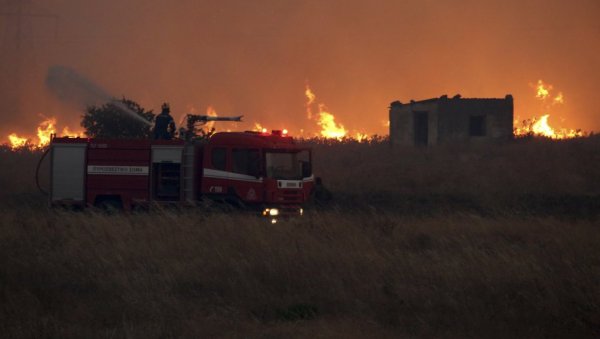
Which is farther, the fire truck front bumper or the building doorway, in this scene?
the building doorway

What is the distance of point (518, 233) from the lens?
17.1 meters

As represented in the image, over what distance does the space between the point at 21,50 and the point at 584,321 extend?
6987 cm

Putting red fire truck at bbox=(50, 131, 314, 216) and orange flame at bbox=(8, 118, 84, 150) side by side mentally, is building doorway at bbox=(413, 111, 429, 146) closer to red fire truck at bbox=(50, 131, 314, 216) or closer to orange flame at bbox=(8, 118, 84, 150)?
red fire truck at bbox=(50, 131, 314, 216)

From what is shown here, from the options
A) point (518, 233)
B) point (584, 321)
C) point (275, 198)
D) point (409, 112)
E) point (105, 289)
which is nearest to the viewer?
point (584, 321)

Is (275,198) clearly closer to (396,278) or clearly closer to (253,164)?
(253,164)

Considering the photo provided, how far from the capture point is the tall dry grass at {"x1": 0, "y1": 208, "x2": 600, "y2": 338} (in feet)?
31.9

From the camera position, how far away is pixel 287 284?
1159 cm

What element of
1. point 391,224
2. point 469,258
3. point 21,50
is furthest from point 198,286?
point 21,50

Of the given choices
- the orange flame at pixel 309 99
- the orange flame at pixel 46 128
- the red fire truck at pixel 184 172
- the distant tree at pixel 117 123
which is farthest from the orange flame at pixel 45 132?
the red fire truck at pixel 184 172

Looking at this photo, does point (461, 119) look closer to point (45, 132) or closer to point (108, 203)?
point (108, 203)

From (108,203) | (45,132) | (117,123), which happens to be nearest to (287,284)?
(108,203)

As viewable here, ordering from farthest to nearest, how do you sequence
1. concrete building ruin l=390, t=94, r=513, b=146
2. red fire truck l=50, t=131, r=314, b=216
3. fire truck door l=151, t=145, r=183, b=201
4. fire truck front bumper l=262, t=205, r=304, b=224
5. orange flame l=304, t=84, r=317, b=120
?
1. orange flame l=304, t=84, r=317, b=120
2. concrete building ruin l=390, t=94, r=513, b=146
3. fire truck door l=151, t=145, r=183, b=201
4. red fire truck l=50, t=131, r=314, b=216
5. fire truck front bumper l=262, t=205, r=304, b=224

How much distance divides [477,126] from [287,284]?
3453 cm

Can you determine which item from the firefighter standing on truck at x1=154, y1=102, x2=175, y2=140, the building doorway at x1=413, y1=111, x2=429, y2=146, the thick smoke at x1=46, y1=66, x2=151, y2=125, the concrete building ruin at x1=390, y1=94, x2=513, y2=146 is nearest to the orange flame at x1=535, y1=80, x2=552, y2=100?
the concrete building ruin at x1=390, y1=94, x2=513, y2=146
